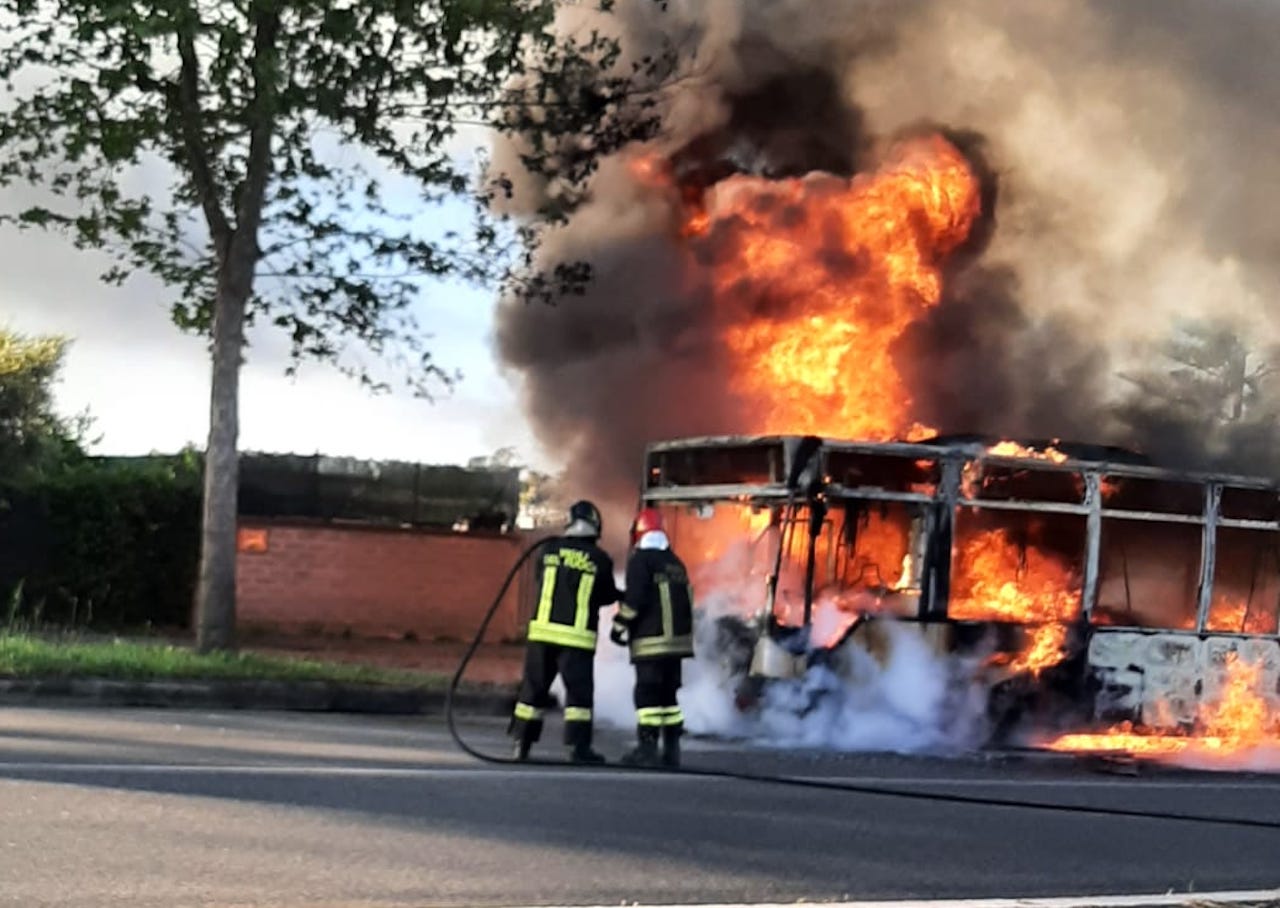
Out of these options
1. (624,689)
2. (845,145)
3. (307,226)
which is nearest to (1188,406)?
(845,145)

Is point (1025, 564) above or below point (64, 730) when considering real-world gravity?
above

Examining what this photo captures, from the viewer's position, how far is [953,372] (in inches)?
637

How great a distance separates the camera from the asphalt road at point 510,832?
592 cm

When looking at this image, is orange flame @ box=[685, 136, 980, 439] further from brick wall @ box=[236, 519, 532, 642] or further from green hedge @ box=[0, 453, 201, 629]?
green hedge @ box=[0, 453, 201, 629]

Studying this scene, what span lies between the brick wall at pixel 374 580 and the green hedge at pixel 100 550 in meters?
1.00

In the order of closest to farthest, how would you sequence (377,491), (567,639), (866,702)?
(567,639) < (866,702) < (377,491)

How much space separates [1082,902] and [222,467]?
10354 mm

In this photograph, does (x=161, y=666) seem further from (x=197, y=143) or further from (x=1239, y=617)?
(x=1239, y=617)

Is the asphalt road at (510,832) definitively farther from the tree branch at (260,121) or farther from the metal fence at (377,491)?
the metal fence at (377,491)

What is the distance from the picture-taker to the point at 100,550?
20.6m

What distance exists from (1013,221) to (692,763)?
875 centimetres

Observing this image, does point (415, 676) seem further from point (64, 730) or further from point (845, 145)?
point (845, 145)

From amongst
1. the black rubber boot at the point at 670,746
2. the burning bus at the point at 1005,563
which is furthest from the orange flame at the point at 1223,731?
the black rubber boot at the point at 670,746

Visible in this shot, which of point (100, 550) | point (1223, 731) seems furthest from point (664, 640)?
point (100, 550)
